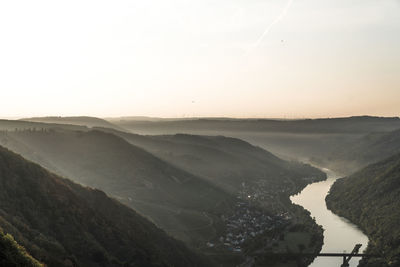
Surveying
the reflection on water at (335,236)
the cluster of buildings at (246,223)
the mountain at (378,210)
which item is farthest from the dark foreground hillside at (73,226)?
the mountain at (378,210)

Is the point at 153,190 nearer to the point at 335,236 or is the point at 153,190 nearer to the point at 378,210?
the point at 335,236

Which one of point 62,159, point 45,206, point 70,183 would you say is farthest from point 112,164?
point 45,206

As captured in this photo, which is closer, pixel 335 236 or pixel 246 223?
pixel 335 236

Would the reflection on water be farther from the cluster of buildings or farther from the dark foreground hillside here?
the dark foreground hillside

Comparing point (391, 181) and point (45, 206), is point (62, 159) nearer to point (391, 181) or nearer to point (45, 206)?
point (45, 206)

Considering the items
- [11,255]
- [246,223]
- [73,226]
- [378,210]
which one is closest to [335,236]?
[246,223]

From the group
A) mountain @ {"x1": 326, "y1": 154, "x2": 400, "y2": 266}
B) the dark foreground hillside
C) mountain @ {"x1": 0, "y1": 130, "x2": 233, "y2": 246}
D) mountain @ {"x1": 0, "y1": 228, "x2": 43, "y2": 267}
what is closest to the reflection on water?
mountain @ {"x1": 326, "y1": 154, "x2": 400, "y2": 266}
